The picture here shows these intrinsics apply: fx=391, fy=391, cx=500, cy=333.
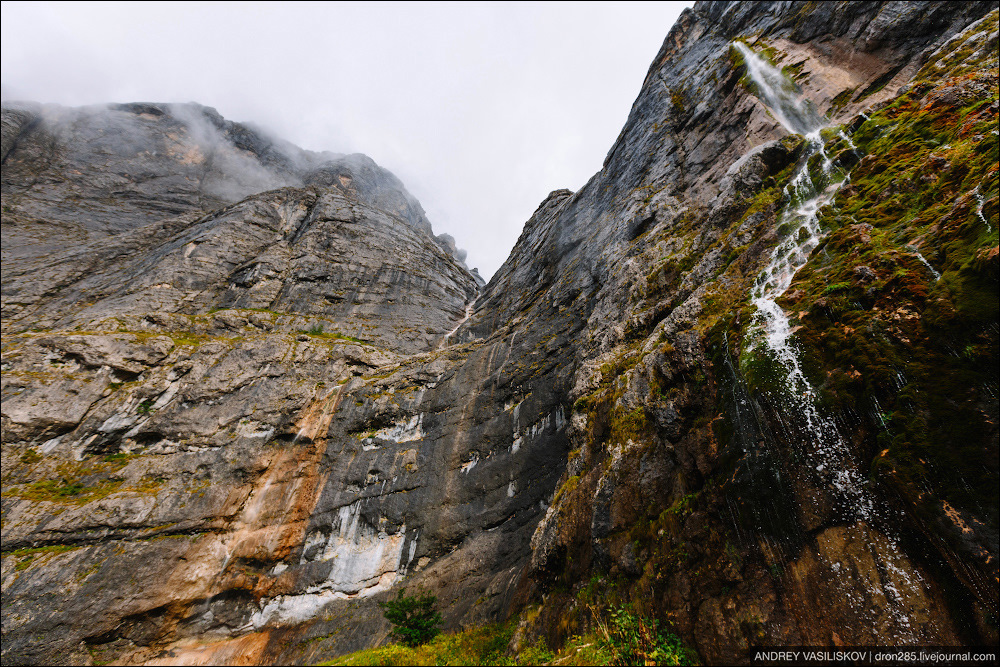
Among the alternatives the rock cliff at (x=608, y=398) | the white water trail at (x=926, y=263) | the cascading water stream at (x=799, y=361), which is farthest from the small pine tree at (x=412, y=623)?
the white water trail at (x=926, y=263)

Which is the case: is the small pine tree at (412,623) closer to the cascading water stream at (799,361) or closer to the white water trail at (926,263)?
the cascading water stream at (799,361)

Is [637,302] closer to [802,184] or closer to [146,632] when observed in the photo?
[802,184]

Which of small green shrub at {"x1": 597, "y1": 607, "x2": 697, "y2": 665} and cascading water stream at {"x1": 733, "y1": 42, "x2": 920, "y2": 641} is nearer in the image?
cascading water stream at {"x1": 733, "y1": 42, "x2": 920, "y2": 641}

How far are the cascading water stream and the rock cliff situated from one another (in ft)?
0.23

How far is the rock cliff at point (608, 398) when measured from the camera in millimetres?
6367

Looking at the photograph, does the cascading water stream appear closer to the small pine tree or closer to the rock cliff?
the rock cliff

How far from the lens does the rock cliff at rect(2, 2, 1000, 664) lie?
6.37 meters

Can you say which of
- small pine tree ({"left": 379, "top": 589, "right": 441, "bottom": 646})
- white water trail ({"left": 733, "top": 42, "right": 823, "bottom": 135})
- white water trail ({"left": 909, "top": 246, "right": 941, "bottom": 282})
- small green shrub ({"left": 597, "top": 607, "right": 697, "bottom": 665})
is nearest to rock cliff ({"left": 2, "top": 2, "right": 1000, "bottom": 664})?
white water trail ({"left": 909, "top": 246, "right": 941, "bottom": 282})

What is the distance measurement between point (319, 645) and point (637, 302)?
20269mm

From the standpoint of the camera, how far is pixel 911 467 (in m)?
5.92

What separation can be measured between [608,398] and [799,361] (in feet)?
20.9

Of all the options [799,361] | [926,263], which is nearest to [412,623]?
[799,361]

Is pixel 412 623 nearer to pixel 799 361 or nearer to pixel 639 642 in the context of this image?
pixel 639 642

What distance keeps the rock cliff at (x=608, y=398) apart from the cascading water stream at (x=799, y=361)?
0.07 meters
